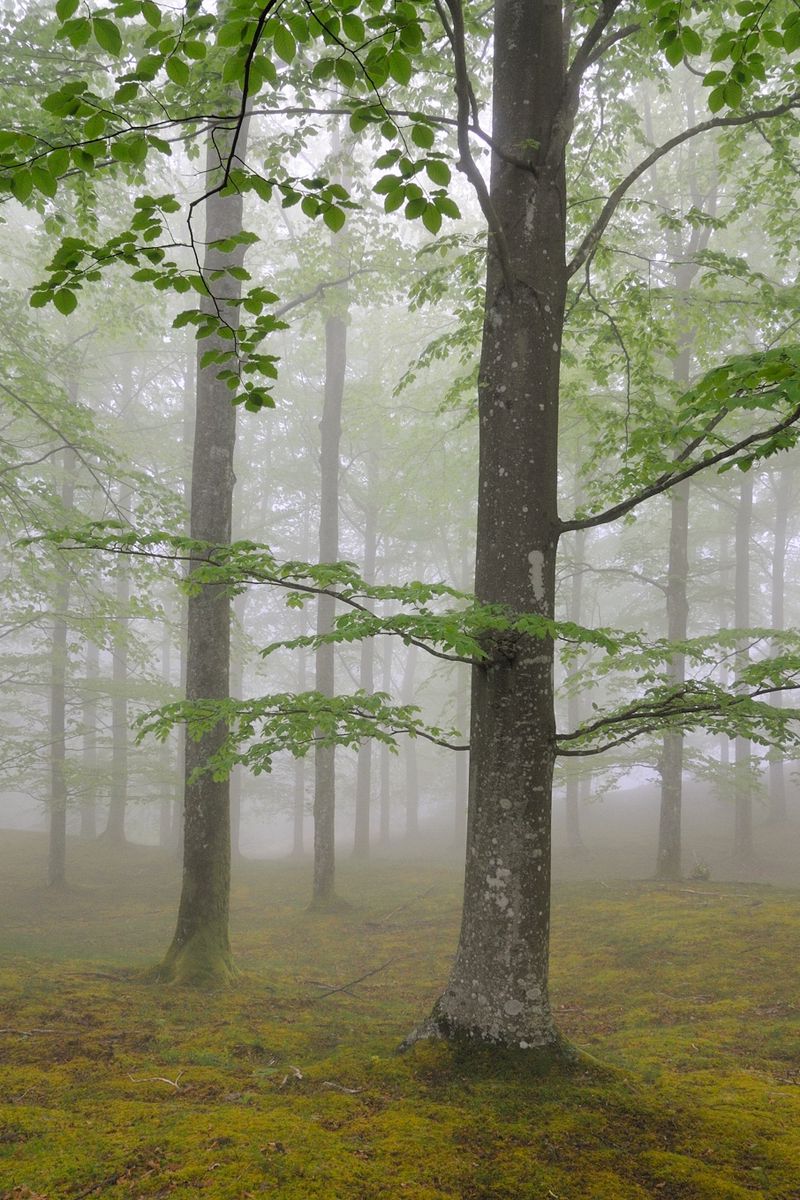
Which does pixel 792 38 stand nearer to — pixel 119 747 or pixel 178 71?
pixel 178 71

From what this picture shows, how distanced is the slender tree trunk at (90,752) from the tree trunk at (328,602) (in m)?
4.02

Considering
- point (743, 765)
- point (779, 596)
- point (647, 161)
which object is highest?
point (647, 161)

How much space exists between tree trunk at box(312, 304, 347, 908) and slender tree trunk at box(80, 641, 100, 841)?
402 cm

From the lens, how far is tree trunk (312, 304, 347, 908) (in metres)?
12.5

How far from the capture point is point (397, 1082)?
12.5 feet

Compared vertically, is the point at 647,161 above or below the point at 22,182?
above

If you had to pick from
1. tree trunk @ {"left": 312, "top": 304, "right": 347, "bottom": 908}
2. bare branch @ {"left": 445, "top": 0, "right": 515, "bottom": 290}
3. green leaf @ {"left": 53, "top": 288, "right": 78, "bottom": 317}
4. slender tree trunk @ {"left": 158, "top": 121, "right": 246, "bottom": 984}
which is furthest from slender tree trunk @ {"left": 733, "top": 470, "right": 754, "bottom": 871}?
green leaf @ {"left": 53, "top": 288, "right": 78, "bottom": 317}

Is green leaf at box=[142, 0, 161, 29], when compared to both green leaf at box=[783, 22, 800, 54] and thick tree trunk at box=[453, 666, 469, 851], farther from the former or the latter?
thick tree trunk at box=[453, 666, 469, 851]

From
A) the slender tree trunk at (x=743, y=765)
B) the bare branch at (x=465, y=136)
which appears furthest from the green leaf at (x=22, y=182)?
the slender tree trunk at (x=743, y=765)

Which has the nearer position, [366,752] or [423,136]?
[423,136]

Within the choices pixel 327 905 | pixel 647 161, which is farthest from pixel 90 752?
pixel 647 161

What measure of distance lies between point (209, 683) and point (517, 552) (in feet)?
13.9

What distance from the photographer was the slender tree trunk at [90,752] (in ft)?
50.6

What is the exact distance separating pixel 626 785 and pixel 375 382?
119 ft
